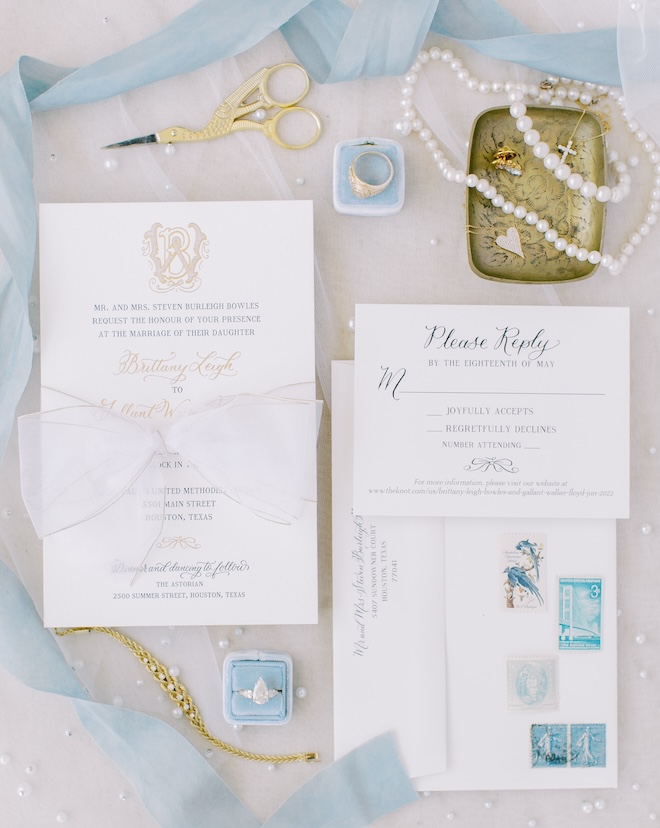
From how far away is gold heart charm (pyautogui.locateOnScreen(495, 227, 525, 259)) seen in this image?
70cm

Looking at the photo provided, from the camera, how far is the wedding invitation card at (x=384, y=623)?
70cm

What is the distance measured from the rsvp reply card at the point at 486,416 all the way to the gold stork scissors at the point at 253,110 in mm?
207

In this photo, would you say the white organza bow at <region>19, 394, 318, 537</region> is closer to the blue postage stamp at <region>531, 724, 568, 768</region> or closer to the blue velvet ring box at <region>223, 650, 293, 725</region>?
the blue velvet ring box at <region>223, 650, 293, 725</region>

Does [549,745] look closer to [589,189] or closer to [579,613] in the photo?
[579,613]

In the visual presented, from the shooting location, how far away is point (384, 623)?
2.30ft

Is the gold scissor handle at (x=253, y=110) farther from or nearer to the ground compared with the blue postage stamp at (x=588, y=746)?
farther from the ground

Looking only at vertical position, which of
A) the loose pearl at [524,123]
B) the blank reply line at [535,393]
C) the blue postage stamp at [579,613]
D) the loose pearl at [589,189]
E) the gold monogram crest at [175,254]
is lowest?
the blue postage stamp at [579,613]

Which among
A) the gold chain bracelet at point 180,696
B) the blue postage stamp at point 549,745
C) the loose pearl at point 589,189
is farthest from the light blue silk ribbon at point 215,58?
the blue postage stamp at point 549,745

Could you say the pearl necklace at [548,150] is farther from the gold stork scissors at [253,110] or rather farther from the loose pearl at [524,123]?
the gold stork scissors at [253,110]

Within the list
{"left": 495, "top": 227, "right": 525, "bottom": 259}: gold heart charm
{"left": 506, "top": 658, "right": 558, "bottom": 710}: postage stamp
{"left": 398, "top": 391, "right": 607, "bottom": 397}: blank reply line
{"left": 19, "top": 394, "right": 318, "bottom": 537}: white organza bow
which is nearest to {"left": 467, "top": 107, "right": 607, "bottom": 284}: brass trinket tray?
{"left": 495, "top": 227, "right": 525, "bottom": 259}: gold heart charm

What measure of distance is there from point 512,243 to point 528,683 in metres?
0.44

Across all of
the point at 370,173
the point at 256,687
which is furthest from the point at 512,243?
the point at 256,687

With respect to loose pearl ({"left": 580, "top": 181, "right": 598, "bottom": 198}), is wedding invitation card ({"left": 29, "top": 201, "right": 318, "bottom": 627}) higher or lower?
lower

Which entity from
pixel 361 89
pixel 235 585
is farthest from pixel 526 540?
pixel 361 89
